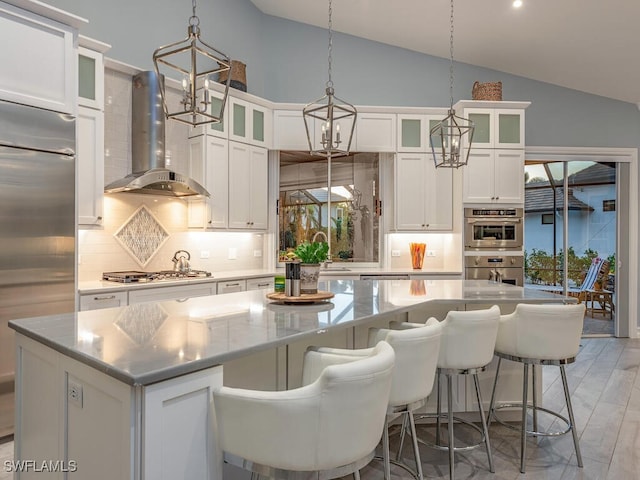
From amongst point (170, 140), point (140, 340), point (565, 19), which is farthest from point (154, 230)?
point (565, 19)

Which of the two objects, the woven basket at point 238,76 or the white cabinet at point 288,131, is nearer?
the woven basket at point 238,76

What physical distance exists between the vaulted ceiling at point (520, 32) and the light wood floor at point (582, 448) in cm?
354

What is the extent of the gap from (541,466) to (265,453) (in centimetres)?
206

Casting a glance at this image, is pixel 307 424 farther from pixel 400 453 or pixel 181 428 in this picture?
pixel 400 453

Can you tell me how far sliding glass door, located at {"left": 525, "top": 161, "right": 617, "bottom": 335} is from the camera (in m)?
6.35

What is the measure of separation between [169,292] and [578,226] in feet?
17.9

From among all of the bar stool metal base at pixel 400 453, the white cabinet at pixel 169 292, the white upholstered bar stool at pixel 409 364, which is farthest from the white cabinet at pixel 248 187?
the white upholstered bar stool at pixel 409 364

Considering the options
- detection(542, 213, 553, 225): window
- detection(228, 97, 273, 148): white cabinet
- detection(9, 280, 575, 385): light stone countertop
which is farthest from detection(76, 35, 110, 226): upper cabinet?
detection(542, 213, 553, 225): window

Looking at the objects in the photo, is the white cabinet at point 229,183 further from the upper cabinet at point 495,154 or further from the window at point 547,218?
the window at point 547,218

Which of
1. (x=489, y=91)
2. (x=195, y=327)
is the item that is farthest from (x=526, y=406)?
(x=489, y=91)

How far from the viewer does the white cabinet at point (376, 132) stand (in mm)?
5703

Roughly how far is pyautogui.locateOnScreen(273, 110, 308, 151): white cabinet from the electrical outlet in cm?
439

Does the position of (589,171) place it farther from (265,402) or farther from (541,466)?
(265,402)

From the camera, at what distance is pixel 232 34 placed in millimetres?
5699
